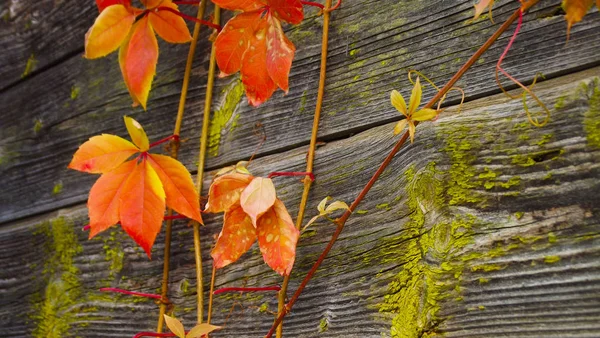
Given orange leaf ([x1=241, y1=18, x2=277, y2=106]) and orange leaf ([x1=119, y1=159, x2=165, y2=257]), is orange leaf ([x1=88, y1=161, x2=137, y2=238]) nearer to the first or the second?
orange leaf ([x1=119, y1=159, x2=165, y2=257])

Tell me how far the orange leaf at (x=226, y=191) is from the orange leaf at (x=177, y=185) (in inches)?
1.0

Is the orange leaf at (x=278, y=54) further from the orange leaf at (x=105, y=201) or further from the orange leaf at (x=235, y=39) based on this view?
the orange leaf at (x=105, y=201)

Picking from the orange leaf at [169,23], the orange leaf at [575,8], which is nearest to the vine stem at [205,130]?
the orange leaf at [169,23]

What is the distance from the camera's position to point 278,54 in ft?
2.81

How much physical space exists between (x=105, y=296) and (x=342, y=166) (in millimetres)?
531

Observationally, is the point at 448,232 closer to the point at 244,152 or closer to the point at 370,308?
the point at 370,308

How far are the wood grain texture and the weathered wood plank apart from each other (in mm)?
34

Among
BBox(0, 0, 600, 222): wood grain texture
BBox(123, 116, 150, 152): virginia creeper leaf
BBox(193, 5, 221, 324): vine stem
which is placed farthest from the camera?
BBox(193, 5, 221, 324): vine stem

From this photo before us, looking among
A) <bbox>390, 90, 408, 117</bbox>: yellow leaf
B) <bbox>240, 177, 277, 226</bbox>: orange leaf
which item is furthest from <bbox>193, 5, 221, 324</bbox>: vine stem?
<bbox>390, 90, 408, 117</bbox>: yellow leaf

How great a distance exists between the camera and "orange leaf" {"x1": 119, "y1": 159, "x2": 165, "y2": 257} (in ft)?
2.77

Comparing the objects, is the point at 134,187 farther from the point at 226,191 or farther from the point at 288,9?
the point at 288,9

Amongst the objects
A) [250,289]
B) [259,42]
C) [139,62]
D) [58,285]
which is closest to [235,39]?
[259,42]

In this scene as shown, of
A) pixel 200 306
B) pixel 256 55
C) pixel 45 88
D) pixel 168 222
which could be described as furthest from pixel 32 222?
pixel 256 55

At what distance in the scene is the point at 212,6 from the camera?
3.59 ft
